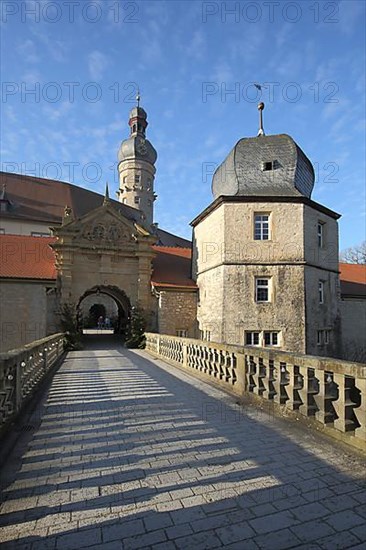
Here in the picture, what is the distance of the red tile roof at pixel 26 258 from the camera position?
65.5 ft

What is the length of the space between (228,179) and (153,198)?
37.5 metres

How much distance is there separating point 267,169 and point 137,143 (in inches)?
1545

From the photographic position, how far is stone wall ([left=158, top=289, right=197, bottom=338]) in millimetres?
21125

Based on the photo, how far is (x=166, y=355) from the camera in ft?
46.5

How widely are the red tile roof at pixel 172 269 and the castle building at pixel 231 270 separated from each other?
0.43 ft

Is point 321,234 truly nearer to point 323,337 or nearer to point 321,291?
point 321,291

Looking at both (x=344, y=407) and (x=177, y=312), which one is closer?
(x=344, y=407)

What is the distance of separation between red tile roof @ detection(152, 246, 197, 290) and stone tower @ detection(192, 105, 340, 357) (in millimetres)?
2555

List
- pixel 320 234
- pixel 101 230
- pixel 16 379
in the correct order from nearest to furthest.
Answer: pixel 16 379 < pixel 320 234 < pixel 101 230

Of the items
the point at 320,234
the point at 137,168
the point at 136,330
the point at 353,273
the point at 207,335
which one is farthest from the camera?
the point at 137,168

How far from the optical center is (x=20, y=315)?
1925 cm

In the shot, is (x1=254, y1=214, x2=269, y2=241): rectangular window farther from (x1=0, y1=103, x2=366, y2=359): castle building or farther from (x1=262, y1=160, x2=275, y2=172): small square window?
(x1=262, y1=160, x2=275, y2=172): small square window

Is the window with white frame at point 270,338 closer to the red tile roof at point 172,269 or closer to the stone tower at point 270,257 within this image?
the stone tower at point 270,257

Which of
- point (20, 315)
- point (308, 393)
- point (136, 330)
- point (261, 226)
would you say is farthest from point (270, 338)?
point (308, 393)
